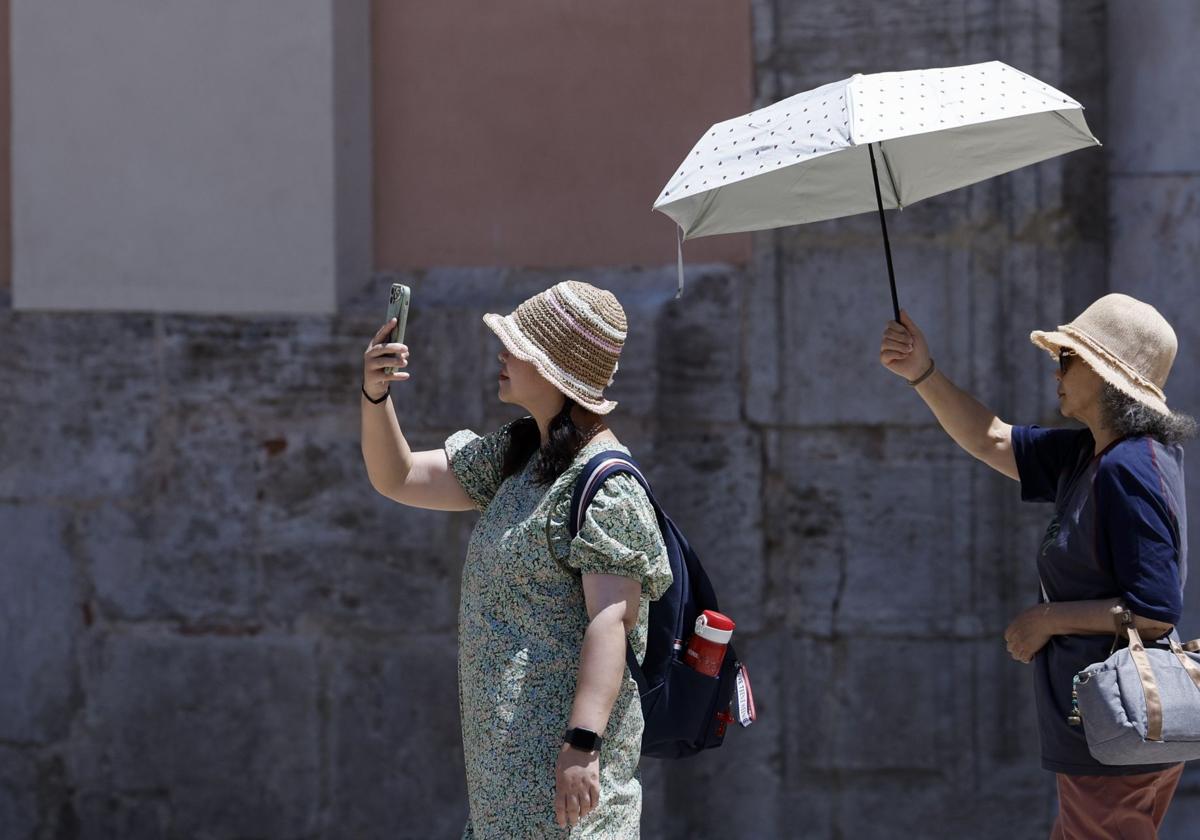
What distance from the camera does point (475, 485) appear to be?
10.2 feet

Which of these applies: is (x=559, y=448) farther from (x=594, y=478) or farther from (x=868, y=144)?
(x=868, y=144)

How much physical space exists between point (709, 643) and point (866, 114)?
3.45 ft

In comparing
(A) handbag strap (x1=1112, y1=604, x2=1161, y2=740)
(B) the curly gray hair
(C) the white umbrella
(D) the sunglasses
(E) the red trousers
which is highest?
(C) the white umbrella

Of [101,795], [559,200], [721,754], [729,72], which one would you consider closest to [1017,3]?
[729,72]

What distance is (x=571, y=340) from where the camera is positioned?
9.27 feet

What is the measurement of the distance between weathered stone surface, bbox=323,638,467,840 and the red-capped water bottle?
1889 millimetres

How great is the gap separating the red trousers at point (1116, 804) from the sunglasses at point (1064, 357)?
800mm

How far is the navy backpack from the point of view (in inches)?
111

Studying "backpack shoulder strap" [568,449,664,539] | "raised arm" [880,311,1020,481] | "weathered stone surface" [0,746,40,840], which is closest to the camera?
"backpack shoulder strap" [568,449,664,539]

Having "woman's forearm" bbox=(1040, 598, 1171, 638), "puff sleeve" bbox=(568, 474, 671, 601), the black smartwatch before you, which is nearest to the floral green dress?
"puff sleeve" bbox=(568, 474, 671, 601)

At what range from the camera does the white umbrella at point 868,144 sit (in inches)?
113

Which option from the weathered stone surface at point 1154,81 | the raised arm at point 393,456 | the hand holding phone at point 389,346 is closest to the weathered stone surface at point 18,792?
the raised arm at point 393,456

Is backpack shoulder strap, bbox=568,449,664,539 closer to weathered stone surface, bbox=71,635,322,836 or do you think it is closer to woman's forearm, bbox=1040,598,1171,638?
woman's forearm, bbox=1040,598,1171,638

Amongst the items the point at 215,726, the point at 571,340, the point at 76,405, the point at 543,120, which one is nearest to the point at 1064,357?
the point at 571,340
